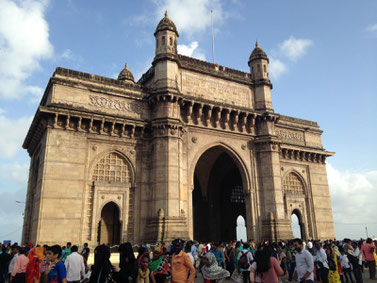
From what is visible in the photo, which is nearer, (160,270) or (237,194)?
(160,270)

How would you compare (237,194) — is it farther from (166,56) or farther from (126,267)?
(126,267)

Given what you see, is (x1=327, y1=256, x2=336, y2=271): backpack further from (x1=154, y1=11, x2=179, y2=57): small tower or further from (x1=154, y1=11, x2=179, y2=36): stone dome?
(x1=154, y1=11, x2=179, y2=36): stone dome

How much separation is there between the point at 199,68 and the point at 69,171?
12.1 metres

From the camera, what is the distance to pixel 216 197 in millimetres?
32625

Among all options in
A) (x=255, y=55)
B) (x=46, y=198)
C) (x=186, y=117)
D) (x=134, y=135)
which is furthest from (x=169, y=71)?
(x=46, y=198)

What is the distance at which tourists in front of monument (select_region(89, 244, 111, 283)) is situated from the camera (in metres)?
5.41

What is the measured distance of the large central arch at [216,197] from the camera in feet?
101

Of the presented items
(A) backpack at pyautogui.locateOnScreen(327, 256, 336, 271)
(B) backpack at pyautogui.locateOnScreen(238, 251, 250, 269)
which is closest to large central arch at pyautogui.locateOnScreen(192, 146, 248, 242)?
(B) backpack at pyautogui.locateOnScreen(238, 251, 250, 269)

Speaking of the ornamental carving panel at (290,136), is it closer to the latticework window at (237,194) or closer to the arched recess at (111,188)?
the latticework window at (237,194)

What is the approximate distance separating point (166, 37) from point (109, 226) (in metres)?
13.6

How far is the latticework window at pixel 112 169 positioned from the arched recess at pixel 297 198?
558 inches

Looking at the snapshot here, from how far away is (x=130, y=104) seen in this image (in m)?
21.9

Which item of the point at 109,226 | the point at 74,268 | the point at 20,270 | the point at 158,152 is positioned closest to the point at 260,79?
the point at 158,152

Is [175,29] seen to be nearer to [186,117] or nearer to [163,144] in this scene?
[186,117]
